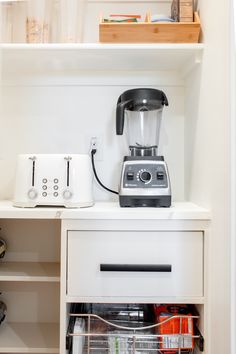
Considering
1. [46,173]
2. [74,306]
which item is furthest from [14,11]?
[74,306]

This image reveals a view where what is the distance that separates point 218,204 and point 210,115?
309mm

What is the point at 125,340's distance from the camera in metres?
1.08

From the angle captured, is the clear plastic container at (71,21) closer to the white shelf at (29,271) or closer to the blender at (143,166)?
the blender at (143,166)

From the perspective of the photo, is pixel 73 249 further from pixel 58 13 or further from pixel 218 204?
pixel 58 13

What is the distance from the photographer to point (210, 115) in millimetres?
1062

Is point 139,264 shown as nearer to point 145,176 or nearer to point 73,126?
point 145,176

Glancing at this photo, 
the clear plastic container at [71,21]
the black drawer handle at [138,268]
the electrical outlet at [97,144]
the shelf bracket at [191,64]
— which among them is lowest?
the black drawer handle at [138,268]

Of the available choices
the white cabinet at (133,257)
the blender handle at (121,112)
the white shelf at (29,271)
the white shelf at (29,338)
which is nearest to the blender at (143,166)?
the blender handle at (121,112)

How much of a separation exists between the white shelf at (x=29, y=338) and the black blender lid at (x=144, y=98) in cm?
97

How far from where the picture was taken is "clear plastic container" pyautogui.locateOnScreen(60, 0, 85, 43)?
1.24m

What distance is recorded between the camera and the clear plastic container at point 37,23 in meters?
1.23

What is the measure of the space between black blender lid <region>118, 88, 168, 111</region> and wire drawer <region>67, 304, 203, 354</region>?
0.79 metres

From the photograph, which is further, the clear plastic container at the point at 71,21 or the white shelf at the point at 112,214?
the clear plastic container at the point at 71,21

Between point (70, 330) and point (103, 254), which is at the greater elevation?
point (103, 254)
